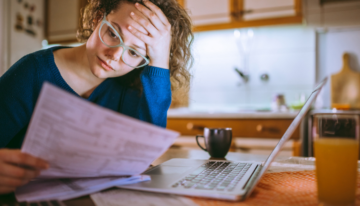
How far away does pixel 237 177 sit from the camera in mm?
556

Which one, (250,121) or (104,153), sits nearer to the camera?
(104,153)

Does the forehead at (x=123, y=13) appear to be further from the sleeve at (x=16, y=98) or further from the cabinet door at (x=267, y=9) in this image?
the cabinet door at (x=267, y=9)

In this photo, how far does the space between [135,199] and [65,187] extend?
13 centimetres

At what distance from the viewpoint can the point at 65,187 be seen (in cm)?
49

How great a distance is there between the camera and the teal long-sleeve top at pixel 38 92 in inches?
31.6

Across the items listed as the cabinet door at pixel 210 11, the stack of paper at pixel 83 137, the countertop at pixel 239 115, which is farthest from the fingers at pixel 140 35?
the cabinet door at pixel 210 11

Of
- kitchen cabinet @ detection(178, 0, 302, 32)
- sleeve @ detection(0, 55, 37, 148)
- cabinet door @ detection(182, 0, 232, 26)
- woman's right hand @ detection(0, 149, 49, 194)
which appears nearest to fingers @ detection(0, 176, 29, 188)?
woman's right hand @ detection(0, 149, 49, 194)

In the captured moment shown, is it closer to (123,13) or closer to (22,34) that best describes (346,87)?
(123,13)

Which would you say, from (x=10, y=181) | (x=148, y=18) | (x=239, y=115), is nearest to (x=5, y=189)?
(x=10, y=181)

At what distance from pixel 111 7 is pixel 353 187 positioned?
2.70ft

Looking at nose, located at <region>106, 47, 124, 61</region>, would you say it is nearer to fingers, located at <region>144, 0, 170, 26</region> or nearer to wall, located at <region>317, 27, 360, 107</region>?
fingers, located at <region>144, 0, 170, 26</region>

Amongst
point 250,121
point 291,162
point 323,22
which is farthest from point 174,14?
point 323,22

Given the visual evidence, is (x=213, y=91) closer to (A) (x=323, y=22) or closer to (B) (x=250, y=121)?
(B) (x=250, y=121)

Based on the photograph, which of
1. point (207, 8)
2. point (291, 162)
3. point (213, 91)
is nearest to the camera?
point (291, 162)
